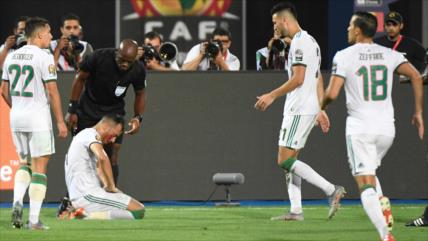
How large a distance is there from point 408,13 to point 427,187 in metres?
4.10

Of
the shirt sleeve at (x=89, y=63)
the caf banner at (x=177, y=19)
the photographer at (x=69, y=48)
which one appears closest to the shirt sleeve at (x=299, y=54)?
the shirt sleeve at (x=89, y=63)

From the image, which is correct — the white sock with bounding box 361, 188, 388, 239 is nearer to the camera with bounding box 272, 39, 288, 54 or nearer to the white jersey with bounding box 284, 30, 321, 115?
the white jersey with bounding box 284, 30, 321, 115

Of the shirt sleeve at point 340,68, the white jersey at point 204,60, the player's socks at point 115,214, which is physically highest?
the shirt sleeve at point 340,68

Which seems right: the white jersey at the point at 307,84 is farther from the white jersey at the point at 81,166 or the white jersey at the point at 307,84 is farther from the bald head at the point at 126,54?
the white jersey at the point at 81,166

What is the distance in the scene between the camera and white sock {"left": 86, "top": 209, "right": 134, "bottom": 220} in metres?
11.6

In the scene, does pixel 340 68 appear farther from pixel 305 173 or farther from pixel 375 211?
pixel 305 173

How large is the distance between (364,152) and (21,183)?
3446mm

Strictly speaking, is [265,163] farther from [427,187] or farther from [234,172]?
[427,187]

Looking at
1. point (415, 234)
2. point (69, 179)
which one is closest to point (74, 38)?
point (69, 179)

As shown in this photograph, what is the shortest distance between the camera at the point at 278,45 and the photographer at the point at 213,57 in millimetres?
714

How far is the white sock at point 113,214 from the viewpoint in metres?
11.6

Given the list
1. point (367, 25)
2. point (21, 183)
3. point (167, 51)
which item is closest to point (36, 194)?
point (21, 183)

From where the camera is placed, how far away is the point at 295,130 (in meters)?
11.1

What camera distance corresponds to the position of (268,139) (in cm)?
1416
